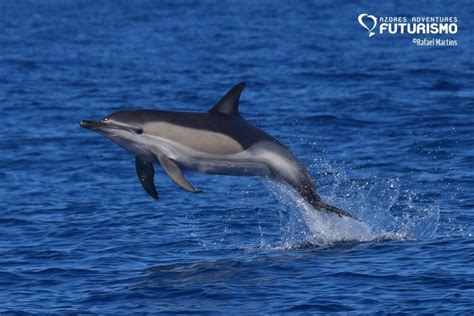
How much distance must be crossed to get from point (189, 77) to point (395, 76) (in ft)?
22.0

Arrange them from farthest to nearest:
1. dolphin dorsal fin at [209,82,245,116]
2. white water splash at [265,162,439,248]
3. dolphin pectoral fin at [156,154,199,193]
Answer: white water splash at [265,162,439,248], dolphin dorsal fin at [209,82,245,116], dolphin pectoral fin at [156,154,199,193]

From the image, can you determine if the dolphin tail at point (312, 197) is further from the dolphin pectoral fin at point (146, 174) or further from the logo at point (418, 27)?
the logo at point (418, 27)

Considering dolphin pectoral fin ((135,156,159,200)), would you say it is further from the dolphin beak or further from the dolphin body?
the dolphin beak

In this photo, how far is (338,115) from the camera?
30656 mm

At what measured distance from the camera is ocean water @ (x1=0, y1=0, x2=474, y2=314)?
16.0 meters

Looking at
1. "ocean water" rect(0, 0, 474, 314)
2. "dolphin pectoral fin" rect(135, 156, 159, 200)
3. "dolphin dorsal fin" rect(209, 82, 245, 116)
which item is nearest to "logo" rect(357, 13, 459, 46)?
"ocean water" rect(0, 0, 474, 314)

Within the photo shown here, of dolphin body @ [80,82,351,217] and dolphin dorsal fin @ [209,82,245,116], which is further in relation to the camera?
dolphin dorsal fin @ [209,82,245,116]

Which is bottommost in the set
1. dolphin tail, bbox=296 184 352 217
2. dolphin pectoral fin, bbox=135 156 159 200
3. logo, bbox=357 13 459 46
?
dolphin tail, bbox=296 184 352 217

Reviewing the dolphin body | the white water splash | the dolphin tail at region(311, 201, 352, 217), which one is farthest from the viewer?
the white water splash

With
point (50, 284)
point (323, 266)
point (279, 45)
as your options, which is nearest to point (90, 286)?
point (50, 284)

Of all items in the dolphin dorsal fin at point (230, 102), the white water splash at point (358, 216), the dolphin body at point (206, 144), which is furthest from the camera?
the white water splash at point (358, 216)

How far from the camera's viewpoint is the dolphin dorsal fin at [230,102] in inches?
659

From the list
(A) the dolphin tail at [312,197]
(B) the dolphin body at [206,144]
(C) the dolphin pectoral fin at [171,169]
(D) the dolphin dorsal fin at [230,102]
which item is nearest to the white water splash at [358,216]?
(A) the dolphin tail at [312,197]

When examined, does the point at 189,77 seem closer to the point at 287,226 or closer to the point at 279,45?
the point at 279,45
